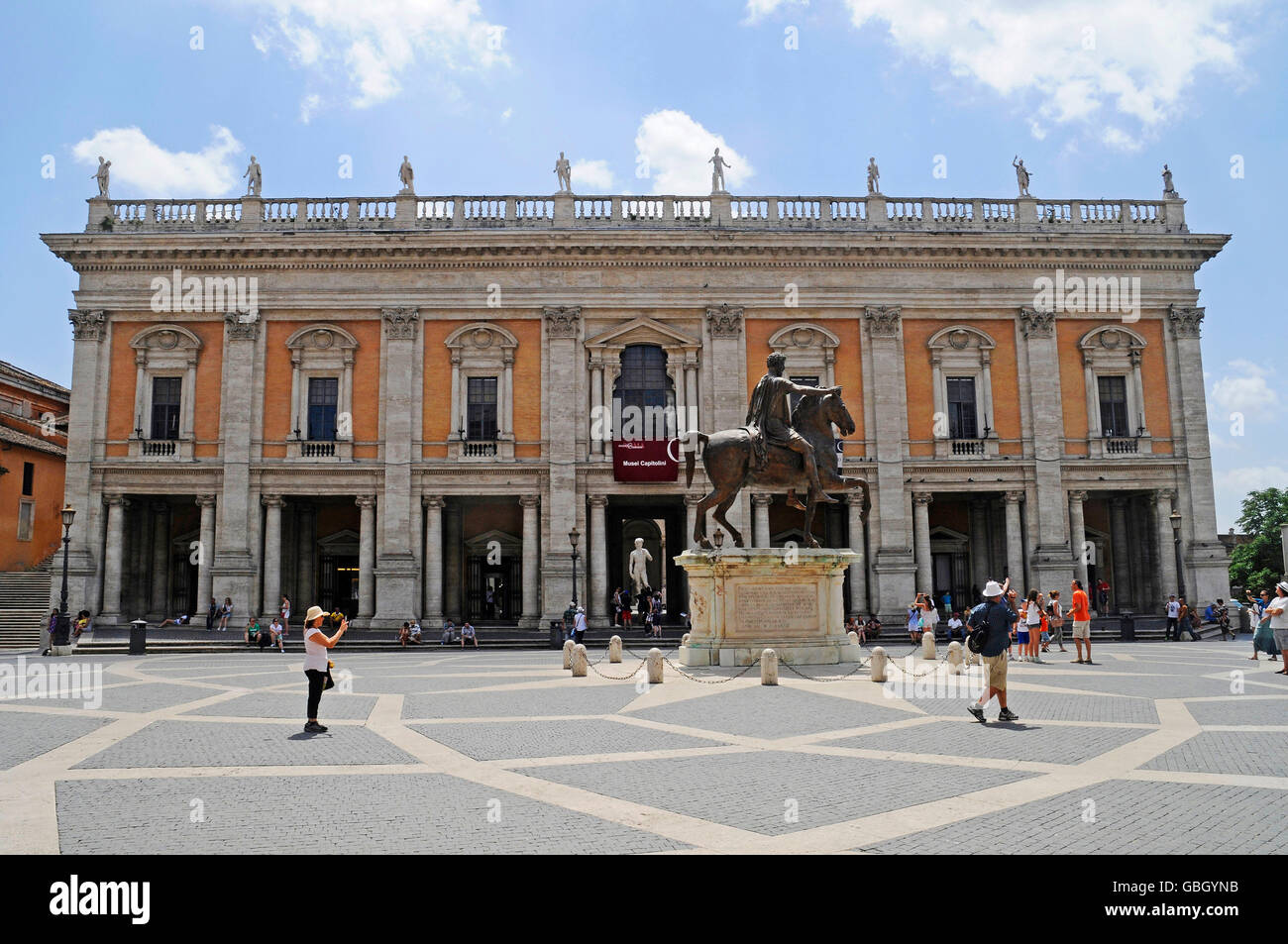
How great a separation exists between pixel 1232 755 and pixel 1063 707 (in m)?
3.55

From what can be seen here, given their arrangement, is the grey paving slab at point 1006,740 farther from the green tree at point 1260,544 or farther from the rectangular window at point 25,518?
the green tree at point 1260,544

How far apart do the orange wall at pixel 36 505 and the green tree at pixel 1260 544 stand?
6697cm

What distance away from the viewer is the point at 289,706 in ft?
42.2

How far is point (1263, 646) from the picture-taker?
1812 centimetres

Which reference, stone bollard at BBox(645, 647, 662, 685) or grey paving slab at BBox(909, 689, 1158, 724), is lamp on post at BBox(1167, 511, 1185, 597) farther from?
stone bollard at BBox(645, 647, 662, 685)

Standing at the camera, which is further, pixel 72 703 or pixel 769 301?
pixel 769 301

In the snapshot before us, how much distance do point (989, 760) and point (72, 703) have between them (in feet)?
40.9

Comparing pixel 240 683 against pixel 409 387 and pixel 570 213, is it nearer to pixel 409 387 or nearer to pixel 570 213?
pixel 409 387

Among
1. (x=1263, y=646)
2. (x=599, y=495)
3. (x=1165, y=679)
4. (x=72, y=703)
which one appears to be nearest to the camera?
(x=72, y=703)

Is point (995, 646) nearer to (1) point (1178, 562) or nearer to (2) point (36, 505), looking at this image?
(1) point (1178, 562)

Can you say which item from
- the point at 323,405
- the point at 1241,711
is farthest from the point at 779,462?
the point at 323,405

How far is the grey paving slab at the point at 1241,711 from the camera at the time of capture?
10570 millimetres
